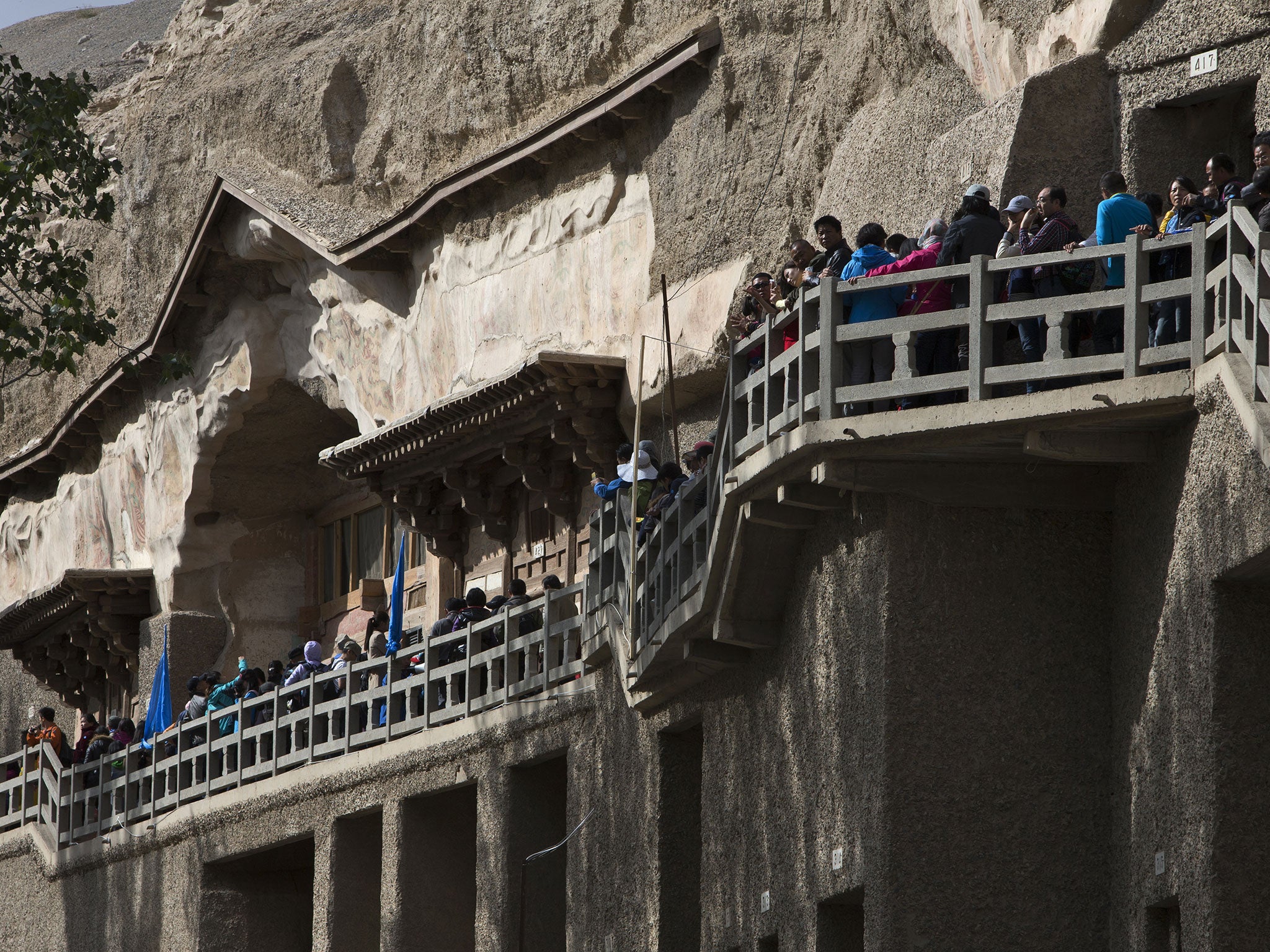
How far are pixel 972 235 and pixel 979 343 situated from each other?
96 centimetres

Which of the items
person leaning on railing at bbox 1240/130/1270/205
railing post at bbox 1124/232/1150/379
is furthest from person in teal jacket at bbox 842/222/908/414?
person leaning on railing at bbox 1240/130/1270/205

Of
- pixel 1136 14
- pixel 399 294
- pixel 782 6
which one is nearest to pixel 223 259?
pixel 399 294

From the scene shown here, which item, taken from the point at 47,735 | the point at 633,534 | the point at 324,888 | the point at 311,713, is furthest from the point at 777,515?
the point at 47,735

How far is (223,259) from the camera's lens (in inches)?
1304

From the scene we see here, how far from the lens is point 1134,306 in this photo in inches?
488

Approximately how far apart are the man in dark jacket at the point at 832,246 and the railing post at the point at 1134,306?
2575mm

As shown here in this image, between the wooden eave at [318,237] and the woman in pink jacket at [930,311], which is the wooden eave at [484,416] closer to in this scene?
the wooden eave at [318,237]

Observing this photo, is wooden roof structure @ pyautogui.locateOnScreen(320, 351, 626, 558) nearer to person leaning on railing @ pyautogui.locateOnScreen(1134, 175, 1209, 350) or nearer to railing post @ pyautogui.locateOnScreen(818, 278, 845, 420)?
railing post @ pyautogui.locateOnScreen(818, 278, 845, 420)

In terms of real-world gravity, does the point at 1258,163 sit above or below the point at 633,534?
above

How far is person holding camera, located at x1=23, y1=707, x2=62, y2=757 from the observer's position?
3076 centimetres

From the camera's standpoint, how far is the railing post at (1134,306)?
12398 millimetres

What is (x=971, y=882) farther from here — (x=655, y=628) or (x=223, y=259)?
(x=223, y=259)

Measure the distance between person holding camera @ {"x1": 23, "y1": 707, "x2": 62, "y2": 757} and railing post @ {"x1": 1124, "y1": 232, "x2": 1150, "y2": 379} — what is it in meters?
21.3

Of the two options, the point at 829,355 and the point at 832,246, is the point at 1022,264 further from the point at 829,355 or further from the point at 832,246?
the point at 832,246
